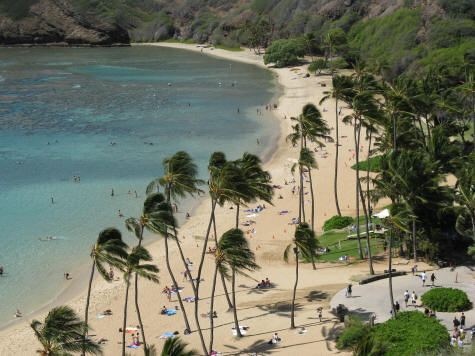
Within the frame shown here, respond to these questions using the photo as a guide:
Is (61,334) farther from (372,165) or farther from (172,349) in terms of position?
(372,165)

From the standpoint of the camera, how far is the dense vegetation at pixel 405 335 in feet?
86.7

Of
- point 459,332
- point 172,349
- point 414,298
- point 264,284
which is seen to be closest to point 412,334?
point 459,332

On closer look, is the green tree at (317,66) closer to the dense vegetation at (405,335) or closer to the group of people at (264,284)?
the group of people at (264,284)

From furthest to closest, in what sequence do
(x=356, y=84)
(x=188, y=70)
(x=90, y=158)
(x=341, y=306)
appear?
(x=188, y=70) → (x=90, y=158) → (x=356, y=84) → (x=341, y=306)

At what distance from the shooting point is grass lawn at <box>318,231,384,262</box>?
43469 mm

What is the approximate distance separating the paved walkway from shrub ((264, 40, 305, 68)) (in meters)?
119

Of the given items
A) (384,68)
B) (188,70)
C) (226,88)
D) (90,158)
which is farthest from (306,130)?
(188,70)

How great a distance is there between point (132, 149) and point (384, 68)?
170 feet

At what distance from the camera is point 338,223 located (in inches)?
1950

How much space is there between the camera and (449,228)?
3988 centimetres

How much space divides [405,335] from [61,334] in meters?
16.0

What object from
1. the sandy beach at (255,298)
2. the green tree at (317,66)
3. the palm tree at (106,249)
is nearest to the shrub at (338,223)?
the sandy beach at (255,298)

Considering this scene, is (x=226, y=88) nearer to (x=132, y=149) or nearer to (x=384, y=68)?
(x=384, y=68)

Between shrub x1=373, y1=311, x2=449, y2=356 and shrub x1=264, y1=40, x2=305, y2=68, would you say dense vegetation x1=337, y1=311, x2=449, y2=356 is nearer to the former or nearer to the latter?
shrub x1=373, y1=311, x2=449, y2=356
